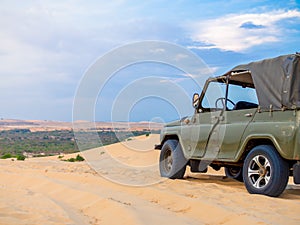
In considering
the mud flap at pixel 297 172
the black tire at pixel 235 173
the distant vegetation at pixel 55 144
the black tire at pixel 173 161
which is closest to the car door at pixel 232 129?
the mud flap at pixel 297 172

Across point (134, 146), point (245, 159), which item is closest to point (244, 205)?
point (245, 159)

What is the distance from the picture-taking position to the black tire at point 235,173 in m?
9.69

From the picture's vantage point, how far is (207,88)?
9219 mm

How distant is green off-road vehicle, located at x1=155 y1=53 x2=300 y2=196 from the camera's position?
6.58 meters

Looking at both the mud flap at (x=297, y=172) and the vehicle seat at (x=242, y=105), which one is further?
the vehicle seat at (x=242, y=105)

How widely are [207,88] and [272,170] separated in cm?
303

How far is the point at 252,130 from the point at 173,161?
2595 mm

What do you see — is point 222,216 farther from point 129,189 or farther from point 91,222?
point 129,189

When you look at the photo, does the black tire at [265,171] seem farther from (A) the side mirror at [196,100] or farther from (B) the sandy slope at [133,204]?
(A) the side mirror at [196,100]

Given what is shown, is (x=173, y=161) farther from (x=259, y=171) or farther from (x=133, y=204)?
(x=133, y=204)

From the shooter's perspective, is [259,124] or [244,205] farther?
[259,124]

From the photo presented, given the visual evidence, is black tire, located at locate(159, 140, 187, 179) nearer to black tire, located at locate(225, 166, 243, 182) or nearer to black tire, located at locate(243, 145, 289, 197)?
black tire, located at locate(225, 166, 243, 182)

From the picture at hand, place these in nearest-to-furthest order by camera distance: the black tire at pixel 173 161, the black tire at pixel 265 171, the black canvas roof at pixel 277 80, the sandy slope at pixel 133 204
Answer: the sandy slope at pixel 133 204, the black tire at pixel 265 171, the black canvas roof at pixel 277 80, the black tire at pixel 173 161

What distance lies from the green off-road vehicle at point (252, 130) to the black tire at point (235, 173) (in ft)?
0.19
